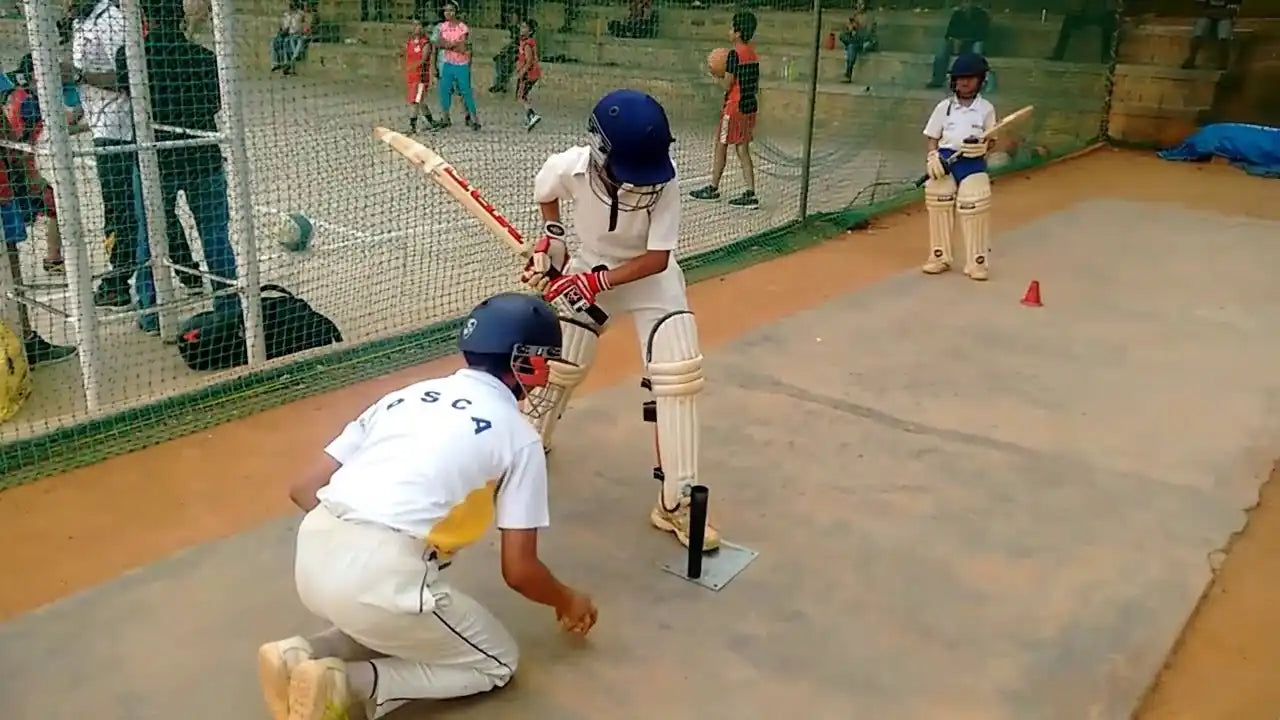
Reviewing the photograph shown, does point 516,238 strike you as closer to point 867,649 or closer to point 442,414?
point 442,414

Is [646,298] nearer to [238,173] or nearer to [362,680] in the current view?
[362,680]

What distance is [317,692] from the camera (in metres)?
2.29

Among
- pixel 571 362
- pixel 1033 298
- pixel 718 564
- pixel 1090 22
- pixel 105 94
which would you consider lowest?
pixel 718 564

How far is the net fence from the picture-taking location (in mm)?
4535

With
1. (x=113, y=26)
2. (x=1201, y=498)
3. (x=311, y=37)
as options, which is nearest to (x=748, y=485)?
(x=1201, y=498)

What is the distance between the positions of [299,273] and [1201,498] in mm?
5318

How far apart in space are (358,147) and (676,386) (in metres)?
8.28

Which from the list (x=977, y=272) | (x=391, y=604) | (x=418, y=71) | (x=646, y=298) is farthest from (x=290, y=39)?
(x=391, y=604)

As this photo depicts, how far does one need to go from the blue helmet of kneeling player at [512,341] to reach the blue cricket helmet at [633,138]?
2.17 feet

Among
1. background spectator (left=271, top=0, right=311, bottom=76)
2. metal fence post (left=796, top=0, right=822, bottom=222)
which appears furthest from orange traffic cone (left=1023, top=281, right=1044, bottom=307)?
background spectator (left=271, top=0, right=311, bottom=76)

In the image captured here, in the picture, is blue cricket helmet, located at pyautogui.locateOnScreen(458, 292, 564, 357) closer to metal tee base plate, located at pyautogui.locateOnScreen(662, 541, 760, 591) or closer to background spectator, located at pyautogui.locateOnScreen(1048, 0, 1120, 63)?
metal tee base plate, located at pyautogui.locateOnScreen(662, 541, 760, 591)

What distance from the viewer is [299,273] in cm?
697

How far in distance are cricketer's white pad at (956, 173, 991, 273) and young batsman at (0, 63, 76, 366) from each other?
16.5 feet

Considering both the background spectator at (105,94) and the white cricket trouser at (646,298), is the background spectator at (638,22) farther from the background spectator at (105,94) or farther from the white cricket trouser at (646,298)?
the white cricket trouser at (646,298)
